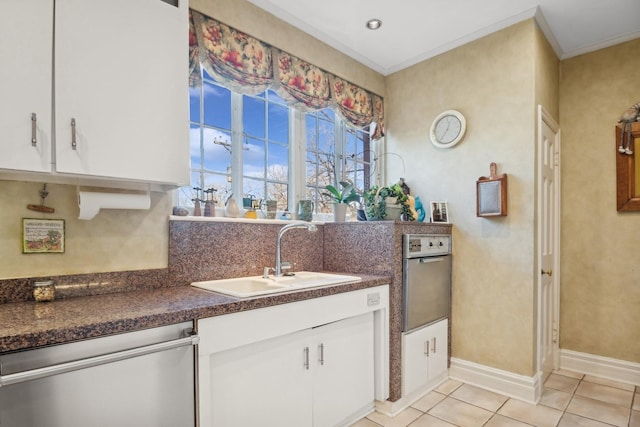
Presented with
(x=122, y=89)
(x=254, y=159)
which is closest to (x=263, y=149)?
(x=254, y=159)

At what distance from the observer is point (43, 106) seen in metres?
1.24

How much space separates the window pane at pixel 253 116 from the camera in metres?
2.45

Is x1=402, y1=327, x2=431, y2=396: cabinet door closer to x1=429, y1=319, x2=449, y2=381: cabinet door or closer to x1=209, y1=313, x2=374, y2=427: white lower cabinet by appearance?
x1=429, y1=319, x2=449, y2=381: cabinet door

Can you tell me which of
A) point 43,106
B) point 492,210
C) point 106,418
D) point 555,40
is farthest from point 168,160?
point 555,40

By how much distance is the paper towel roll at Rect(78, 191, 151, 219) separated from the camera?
1480 millimetres

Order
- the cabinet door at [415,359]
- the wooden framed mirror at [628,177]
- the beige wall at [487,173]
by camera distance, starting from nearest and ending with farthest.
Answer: the cabinet door at [415,359] < the beige wall at [487,173] < the wooden framed mirror at [628,177]

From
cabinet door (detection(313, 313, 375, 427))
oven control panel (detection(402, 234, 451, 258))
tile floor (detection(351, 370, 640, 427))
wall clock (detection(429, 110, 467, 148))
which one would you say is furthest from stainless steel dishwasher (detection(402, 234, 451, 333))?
wall clock (detection(429, 110, 467, 148))

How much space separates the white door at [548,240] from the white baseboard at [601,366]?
109 millimetres

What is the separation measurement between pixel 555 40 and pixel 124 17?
297 centimetres

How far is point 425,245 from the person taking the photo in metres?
2.46

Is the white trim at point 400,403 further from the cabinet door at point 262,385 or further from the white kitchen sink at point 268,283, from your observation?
the white kitchen sink at point 268,283

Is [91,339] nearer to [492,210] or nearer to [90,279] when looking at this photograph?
[90,279]

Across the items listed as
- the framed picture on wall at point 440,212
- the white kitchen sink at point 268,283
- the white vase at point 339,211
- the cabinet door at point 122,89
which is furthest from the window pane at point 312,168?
the cabinet door at point 122,89

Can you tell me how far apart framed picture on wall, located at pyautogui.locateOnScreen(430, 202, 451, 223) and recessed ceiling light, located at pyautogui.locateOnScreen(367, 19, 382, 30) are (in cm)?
140
